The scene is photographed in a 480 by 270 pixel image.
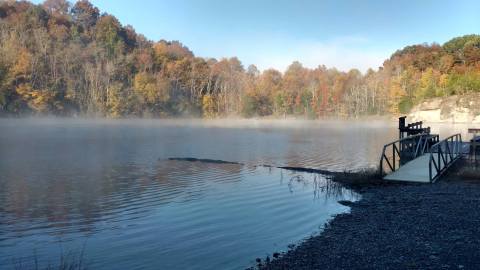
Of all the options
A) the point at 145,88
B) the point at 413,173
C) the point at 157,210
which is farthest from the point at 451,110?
the point at 157,210

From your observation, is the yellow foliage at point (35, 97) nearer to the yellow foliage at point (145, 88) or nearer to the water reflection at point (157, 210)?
the yellow foliage at point (145, 88)

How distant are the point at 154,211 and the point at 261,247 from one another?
17.7ft

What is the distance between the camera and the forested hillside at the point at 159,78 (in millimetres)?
105125

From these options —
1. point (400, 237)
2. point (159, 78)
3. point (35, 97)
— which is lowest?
point (400, 237)

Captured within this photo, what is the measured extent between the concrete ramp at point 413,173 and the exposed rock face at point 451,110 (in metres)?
78.3

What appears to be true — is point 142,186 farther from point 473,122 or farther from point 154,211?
point 473,122

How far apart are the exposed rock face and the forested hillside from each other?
5758 millimetres

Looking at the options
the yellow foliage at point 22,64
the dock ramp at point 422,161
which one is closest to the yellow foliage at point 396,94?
the yellow foliage at point 22,64

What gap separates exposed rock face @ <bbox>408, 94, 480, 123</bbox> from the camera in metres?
91.2

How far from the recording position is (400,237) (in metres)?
10.5

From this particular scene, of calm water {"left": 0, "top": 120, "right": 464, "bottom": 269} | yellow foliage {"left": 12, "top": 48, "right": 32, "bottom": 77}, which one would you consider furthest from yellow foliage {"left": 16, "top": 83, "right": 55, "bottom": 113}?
calm water {"left": 0, "top": 120, "right": 464, "bottom": 269}

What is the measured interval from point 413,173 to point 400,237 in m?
11.0

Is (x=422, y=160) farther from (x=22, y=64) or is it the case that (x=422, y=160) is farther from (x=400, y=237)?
(x=22, y=64)

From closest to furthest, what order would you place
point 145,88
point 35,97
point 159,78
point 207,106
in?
point 35,97 → point 145,88 → point 159,78 → point 207,106
